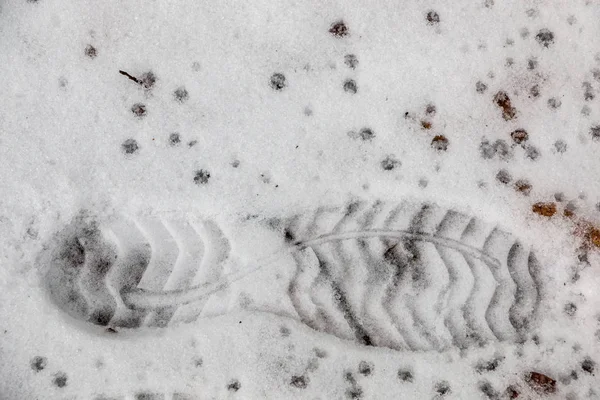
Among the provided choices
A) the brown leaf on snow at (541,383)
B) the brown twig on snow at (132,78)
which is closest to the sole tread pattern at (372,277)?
the brown leaf on snow at (541,383)

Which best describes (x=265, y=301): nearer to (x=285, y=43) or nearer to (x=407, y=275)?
(x=407, y=275)

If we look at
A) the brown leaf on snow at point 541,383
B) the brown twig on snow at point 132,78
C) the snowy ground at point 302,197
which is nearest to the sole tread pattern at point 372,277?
the snowy ground at point 302,197

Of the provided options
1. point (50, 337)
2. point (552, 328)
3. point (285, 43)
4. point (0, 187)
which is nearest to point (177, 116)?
point (285, 43)

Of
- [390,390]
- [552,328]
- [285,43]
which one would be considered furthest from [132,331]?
[552,328]

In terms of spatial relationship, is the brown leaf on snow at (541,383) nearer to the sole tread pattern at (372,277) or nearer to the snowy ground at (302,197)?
the snowy ground at (302,197)

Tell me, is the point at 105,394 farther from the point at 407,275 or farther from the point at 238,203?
the point at 407,275

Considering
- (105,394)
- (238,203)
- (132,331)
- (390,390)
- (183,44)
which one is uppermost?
(183,44)

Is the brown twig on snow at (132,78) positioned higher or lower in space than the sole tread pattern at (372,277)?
higher

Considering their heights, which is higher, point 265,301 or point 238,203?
point 238,203
